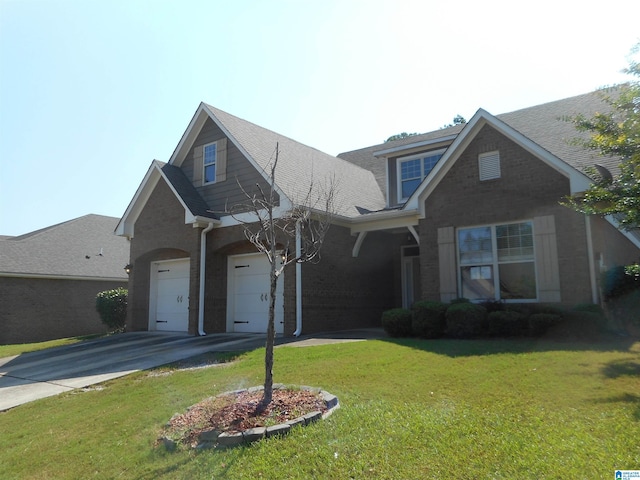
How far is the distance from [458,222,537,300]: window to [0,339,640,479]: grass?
323 cm

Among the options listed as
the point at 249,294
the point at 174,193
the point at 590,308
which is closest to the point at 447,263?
the point at 590,308

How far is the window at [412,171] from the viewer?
17250 mm

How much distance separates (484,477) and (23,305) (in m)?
23.0

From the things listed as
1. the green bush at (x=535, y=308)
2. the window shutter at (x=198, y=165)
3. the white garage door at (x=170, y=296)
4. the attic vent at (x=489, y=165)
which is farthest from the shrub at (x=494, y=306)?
the window shutter at (x=198, y=165)

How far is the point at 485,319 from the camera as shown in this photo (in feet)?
35.8

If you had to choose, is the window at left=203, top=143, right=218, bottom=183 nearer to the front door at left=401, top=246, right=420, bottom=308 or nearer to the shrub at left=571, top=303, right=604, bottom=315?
the front door at left=401, top=246, right=420, bottom=308

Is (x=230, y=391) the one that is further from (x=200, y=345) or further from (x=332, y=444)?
(x=200, y=345)

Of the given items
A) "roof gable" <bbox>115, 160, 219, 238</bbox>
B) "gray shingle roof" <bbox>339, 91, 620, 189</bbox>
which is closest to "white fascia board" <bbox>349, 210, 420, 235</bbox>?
"gray shingle roof" <bbox>339, 91, 620, 189</bbox>

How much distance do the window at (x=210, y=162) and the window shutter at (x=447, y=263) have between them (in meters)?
8.33

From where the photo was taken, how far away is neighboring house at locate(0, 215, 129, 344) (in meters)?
21.4

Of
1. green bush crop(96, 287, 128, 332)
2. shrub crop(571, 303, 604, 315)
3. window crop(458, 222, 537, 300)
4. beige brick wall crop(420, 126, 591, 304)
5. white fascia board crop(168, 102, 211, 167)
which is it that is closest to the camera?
shrub crop(571, 303, 604, 315)

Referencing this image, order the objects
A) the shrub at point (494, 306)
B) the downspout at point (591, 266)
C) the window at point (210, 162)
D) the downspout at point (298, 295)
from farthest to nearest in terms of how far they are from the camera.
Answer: the window at point (210, 162)
the downspout at point (298, 295)
the shrub at point (494, 306)
the downspout at point (591, 266)

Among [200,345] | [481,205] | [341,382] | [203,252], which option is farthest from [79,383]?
[481,205]

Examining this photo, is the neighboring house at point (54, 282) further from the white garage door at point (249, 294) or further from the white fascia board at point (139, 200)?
the white garage door at point (249, 294)
